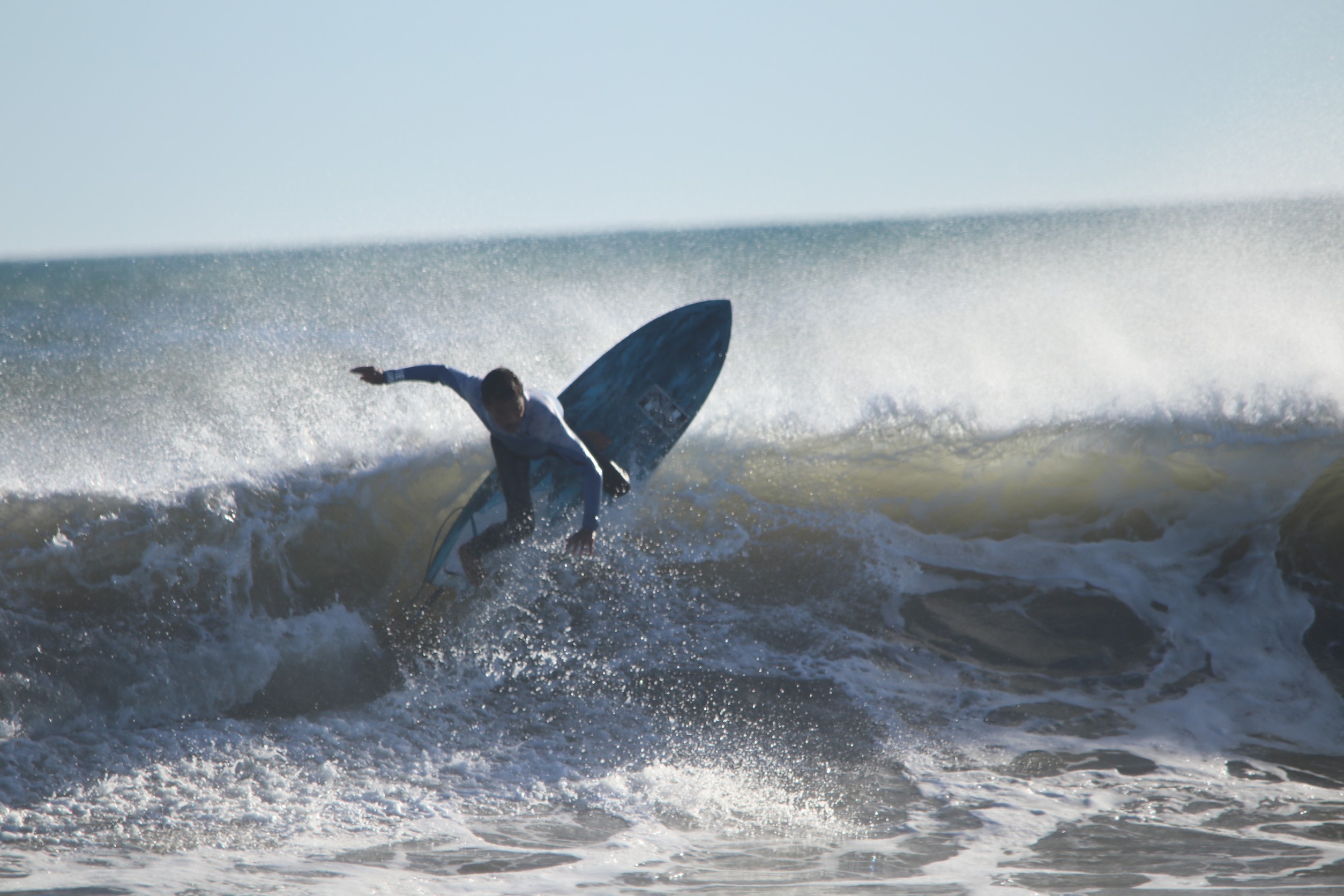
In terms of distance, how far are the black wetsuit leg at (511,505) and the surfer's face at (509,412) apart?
1.08ft

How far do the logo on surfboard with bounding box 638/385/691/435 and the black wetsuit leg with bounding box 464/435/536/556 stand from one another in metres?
1.02

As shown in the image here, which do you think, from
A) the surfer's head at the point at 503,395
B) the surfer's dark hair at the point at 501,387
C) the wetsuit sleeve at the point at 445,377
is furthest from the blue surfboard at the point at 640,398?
the surfer's dark hair at the point at 501,387

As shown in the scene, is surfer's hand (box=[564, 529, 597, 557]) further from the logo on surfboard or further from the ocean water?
the logo on surfboard

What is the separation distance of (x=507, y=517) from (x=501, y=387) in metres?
1.21

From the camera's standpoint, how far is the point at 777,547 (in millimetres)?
5938

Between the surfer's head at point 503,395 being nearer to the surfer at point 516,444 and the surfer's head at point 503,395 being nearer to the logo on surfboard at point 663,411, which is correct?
the surfer at point 516,444

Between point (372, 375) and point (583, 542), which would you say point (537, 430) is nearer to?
point (583, 542)

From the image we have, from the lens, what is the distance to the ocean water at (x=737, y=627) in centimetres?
350

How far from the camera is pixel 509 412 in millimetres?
4043

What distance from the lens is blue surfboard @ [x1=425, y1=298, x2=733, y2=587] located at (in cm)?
522

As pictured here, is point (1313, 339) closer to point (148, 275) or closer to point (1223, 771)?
point (1223, 771)

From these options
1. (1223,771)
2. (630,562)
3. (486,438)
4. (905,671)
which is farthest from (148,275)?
(1223,771)

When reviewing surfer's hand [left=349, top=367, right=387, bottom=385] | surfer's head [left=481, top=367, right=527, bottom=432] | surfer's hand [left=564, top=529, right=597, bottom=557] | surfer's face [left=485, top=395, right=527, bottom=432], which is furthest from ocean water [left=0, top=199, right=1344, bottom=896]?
surfer's hand [left=349, top=367, right=387, bottom=385]

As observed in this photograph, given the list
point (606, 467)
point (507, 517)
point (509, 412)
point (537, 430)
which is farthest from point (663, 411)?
point (509, 412)
